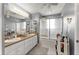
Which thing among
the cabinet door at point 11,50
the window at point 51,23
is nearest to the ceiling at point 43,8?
the window at point 51,23

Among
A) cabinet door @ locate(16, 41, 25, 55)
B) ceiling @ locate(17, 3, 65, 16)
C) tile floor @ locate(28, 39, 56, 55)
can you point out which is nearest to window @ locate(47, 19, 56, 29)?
ceiling @ locate(17, 3, 65, 16)

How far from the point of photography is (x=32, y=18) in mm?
2393

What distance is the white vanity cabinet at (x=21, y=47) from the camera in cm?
208

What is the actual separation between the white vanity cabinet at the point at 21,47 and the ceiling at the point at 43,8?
0.72 m

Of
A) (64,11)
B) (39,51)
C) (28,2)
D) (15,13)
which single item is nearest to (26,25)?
(15,13)

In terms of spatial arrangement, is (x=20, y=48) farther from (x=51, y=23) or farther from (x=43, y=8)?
(x=43, y=8)

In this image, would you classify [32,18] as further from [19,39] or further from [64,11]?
[64,11]

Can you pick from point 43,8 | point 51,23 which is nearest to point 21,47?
point 51,23

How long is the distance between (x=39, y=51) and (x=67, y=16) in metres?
1.14

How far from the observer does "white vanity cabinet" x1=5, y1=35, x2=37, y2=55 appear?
6.84ft

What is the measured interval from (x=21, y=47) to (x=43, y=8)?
1.10 meters

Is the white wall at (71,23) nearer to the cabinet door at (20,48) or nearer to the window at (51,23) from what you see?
the window at (51,23)

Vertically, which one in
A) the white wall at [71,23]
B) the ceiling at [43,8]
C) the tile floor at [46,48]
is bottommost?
the tile floor at [46,48]

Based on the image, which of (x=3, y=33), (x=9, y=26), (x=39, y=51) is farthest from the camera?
(x=39, y=51)
